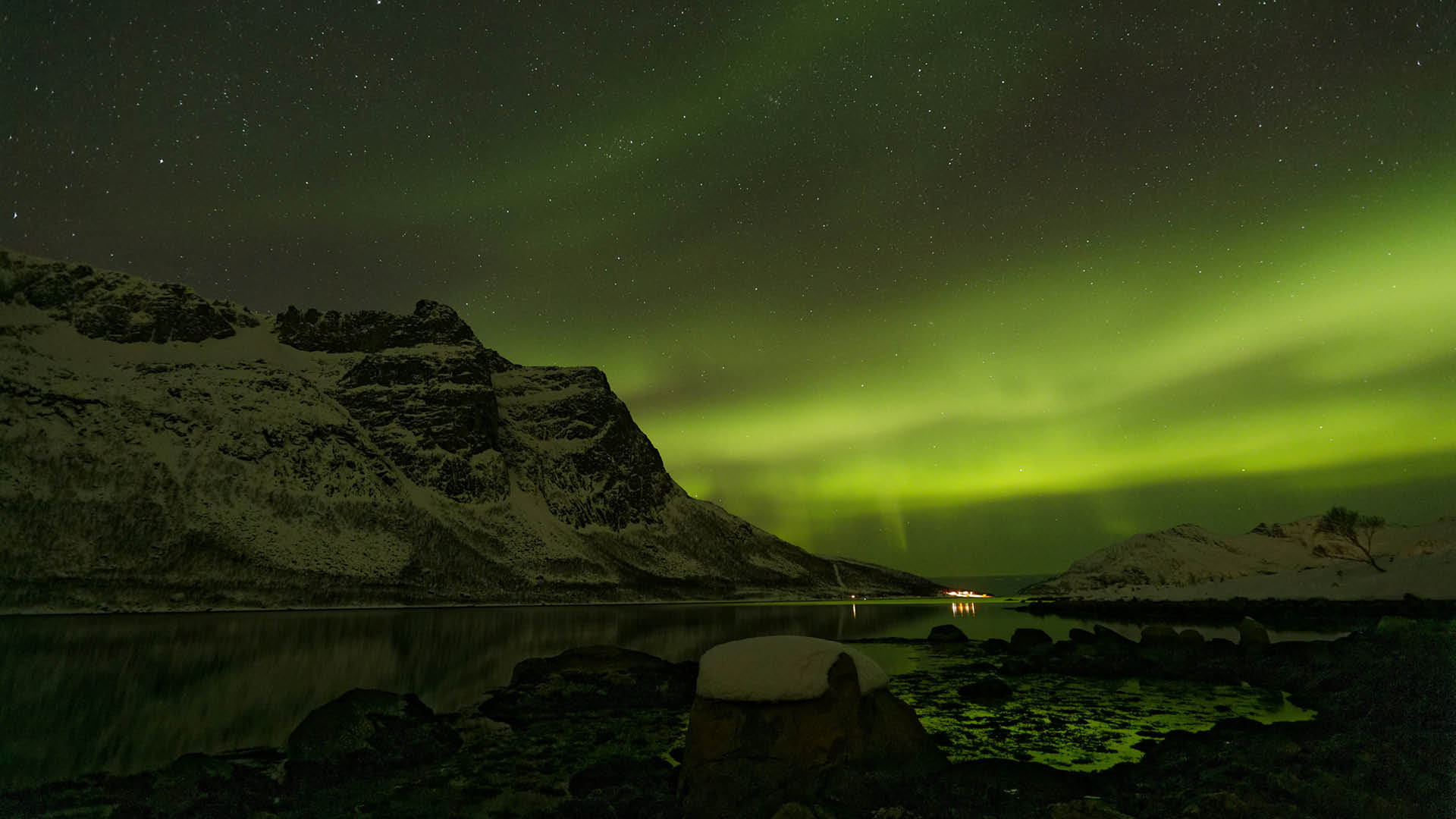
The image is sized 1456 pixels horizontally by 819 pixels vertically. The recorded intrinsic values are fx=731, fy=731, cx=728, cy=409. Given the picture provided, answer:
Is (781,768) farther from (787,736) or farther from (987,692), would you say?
(987,692)

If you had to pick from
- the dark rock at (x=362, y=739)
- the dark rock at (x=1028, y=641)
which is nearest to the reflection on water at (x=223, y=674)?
the dark rock at (x=362, y=739)

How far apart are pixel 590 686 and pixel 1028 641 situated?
87.5ft

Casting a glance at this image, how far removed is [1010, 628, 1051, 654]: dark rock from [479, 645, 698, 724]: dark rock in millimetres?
19935

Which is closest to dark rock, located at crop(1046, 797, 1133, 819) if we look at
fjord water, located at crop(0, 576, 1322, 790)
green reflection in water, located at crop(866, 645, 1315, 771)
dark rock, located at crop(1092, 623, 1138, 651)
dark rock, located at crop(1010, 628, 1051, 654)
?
green reflection in water, located at crop(866, 645, 1315, 771)

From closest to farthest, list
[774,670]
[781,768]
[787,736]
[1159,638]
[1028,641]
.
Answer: [781,768], [787,736], [774,670], [1159,638], [1028,641]

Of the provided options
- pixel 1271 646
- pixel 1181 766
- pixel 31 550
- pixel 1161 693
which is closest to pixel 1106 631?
pixel 1271 646

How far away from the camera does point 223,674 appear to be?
39562 millimetres

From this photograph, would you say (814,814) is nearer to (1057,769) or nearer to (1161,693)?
(1057,769)

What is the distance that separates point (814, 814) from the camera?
35.9 ft

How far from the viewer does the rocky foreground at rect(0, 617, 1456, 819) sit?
11906 millimetres

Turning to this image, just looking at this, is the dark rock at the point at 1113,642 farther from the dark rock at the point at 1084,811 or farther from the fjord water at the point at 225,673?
the dark rock at the point at 1084,811

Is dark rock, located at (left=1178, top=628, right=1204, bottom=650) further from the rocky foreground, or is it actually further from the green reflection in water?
the rocky foreground

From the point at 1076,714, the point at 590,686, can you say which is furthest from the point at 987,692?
the point at 590,686

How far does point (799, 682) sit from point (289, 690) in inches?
1162
